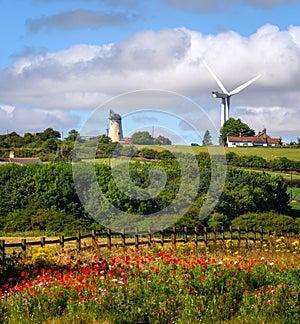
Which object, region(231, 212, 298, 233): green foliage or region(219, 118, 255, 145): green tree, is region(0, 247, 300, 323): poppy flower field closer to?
region(231, 212, 298, 233): green foliage

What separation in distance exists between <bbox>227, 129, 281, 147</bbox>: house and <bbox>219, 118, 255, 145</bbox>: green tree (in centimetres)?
147

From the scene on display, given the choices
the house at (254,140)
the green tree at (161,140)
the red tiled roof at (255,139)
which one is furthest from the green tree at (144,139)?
the red tiled roof at (255,139)

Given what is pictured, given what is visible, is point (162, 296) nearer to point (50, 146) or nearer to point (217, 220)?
point (217, 220)

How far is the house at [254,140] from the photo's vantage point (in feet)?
416

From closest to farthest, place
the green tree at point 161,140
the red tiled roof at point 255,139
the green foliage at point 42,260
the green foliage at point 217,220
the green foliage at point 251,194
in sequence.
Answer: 1. the green foliage at point 42,260
2. the green tree at point 161,140
3. the green foliage at point 217,220
4. the green foliage at point 251,194
5. the red tiled roof at point 255,139

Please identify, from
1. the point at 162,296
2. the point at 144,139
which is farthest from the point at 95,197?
the point at 162,296

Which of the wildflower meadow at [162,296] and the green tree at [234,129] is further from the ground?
the green tree at [234,129]

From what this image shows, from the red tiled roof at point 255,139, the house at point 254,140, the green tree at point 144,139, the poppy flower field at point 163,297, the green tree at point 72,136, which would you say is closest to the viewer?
the poppy flower field at point 163,297

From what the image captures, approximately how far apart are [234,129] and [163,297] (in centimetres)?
12413

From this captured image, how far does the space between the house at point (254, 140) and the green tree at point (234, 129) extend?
4.82 feet

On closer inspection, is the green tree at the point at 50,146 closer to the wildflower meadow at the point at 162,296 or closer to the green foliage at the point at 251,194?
the green foliage at the point at 251,194

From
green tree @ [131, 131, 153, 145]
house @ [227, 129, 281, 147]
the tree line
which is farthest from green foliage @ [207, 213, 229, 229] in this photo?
house @ [227, 129, 281, 147]

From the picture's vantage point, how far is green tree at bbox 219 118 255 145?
12980 cm

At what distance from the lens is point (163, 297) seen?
33.4ft
